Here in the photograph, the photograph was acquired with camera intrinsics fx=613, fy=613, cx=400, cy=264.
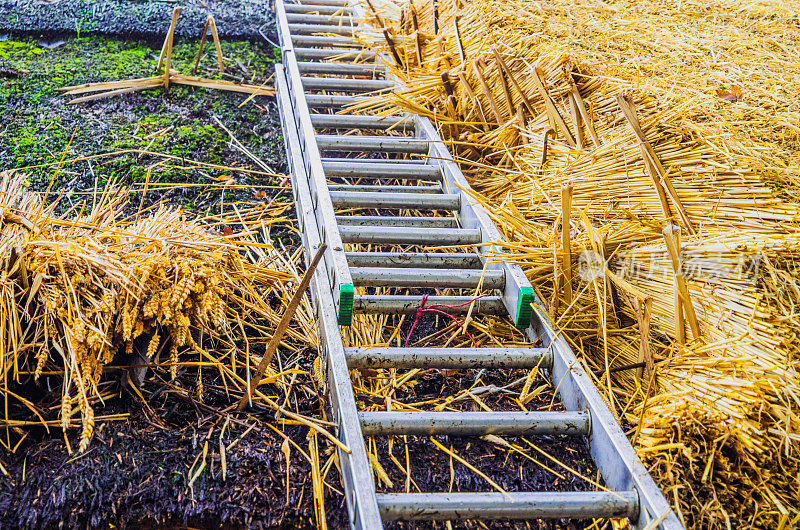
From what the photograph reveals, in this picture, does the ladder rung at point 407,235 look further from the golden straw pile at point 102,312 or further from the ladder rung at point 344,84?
the ladder rung at point 344,84

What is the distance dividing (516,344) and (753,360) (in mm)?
612

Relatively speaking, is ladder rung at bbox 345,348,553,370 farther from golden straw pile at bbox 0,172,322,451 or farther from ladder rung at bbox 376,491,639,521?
ladder rung at bbox 376,491,639,521

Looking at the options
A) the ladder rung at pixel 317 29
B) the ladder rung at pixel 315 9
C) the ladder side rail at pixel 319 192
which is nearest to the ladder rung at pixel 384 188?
the ladder side rail at pixel 319 192

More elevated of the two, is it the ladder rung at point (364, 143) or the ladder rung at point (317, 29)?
the ladder rung at point (317, 29)

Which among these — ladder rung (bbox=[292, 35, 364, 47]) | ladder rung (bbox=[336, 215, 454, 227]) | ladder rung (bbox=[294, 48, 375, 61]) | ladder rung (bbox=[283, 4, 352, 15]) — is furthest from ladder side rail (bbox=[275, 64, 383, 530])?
ladder rung (bbox=[283, 4, 352, 15])

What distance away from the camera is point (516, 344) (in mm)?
1698

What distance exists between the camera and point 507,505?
1.19m

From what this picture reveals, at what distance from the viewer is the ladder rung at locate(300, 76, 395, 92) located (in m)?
2.60

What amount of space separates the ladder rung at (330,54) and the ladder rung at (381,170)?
2.87 feet

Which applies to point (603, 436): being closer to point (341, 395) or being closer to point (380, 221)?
point (341, 395)

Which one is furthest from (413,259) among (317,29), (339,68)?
(317,29)

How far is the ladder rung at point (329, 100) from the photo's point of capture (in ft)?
8.25

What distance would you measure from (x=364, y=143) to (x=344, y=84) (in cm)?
46

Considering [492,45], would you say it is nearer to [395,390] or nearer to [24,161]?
[395,390]
